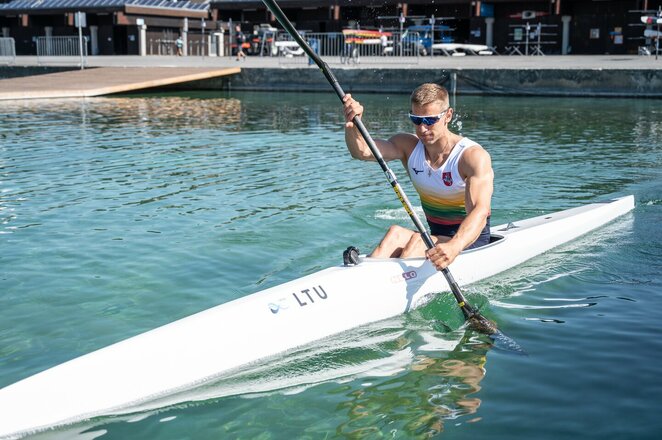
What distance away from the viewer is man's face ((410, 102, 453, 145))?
6.58 meters

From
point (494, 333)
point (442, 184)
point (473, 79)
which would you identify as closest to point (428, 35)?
point (473, 79)

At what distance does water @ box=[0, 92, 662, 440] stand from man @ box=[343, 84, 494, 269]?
652mm

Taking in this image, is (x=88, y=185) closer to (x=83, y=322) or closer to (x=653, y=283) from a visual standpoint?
(x=83, y=322)

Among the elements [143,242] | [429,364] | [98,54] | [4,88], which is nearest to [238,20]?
[98,54]

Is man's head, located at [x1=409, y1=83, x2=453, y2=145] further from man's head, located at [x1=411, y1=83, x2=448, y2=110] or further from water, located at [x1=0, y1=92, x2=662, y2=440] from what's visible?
water, located at [x1=0, y1=92, x2=662, y2=440]

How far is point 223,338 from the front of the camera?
221 inches

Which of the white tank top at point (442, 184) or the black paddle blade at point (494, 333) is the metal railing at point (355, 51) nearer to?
the white tank top at point (442, 184)

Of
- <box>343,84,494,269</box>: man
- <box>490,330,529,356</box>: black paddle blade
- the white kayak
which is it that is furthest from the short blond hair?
<box>490,330,529,356</box>: black paddle blade

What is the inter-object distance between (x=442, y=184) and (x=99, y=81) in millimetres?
25908

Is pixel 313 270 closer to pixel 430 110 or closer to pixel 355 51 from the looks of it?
pixel 430 110

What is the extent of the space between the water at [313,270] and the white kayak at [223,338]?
12 centimetres

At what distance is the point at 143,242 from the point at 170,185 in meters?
3.45

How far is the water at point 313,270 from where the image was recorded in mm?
5137

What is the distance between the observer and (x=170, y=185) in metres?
12.5
